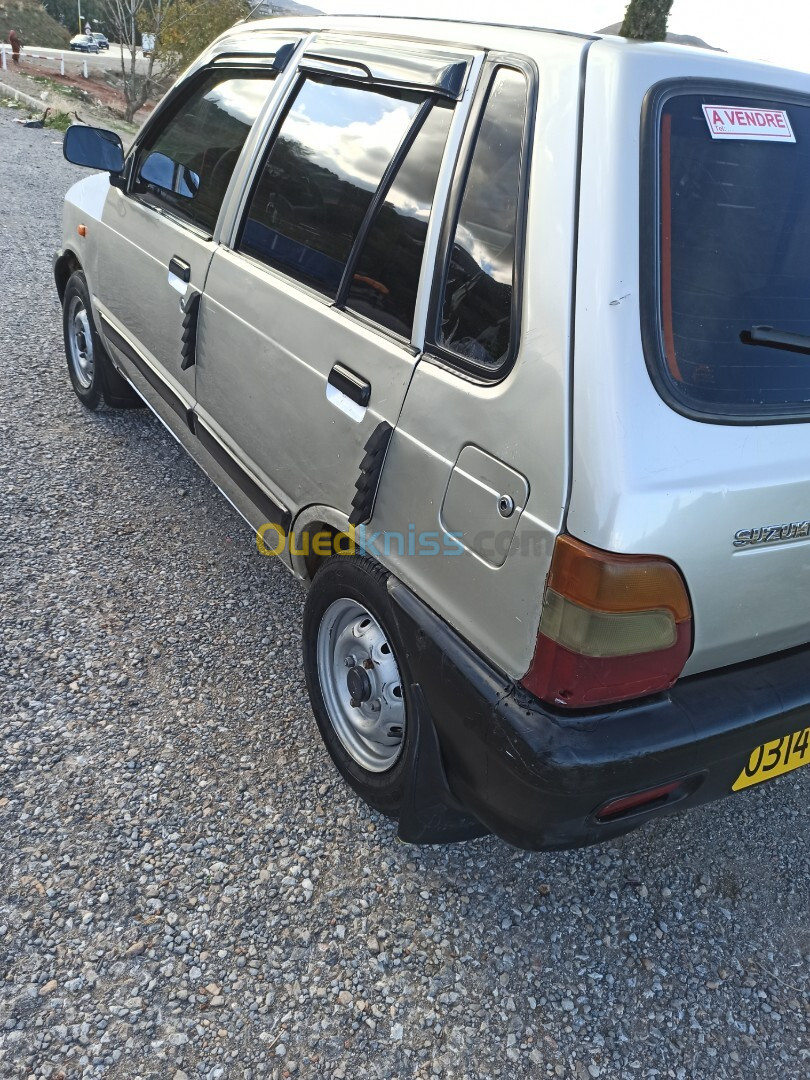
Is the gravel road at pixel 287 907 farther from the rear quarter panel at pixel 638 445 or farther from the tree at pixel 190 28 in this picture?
the tree at pixel 190 28

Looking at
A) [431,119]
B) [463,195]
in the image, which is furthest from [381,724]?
[431,119]

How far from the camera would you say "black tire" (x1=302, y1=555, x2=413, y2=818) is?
2.03 meters

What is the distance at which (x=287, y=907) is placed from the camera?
6.81 ft

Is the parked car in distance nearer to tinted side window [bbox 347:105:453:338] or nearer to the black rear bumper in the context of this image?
tinted side window [bbox 347:105:453:338]

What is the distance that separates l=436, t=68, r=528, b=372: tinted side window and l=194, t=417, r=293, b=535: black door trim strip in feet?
3.11

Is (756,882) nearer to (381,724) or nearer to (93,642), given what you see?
(381,724)

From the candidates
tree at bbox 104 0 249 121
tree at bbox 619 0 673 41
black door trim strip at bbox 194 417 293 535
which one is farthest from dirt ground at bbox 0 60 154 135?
black door trim strip at bbox 194 417 293 535

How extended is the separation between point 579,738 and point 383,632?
66cm

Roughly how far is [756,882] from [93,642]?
2.27 m

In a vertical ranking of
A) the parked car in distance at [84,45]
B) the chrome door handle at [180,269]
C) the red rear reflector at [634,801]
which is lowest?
the red rear reflector at [634,801]

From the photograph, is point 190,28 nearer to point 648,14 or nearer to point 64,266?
point 648,14

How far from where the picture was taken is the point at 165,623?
120 inches

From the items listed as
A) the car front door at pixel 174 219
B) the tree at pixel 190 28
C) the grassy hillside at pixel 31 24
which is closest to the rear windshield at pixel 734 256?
the car front door at pixel 174 219

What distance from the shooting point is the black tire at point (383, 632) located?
2031 mm
